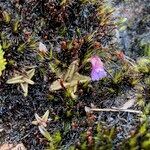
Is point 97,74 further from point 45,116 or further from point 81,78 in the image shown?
point 45,116

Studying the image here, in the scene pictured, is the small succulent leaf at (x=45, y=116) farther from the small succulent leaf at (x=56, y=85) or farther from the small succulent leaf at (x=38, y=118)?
the small succulent leaf at (x=56, y=85)

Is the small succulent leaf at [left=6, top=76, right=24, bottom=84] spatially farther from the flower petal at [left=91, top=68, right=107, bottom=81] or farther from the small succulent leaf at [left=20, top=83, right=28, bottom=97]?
the flower petal at [left=91, top=68, right=107, bottom=81]

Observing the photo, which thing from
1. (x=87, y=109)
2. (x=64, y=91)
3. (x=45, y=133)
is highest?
(x=64, y=91)

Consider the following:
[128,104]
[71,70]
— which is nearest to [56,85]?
[71,70]

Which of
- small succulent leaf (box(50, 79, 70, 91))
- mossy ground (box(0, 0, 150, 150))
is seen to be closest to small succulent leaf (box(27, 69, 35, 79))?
mossy ground (box(0, 0, 150, 150))

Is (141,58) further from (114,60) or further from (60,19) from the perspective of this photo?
(60,19)

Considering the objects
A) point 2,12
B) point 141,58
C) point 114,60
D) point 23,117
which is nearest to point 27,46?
point 2,12

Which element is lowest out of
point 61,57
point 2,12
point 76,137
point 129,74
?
point 76,137
